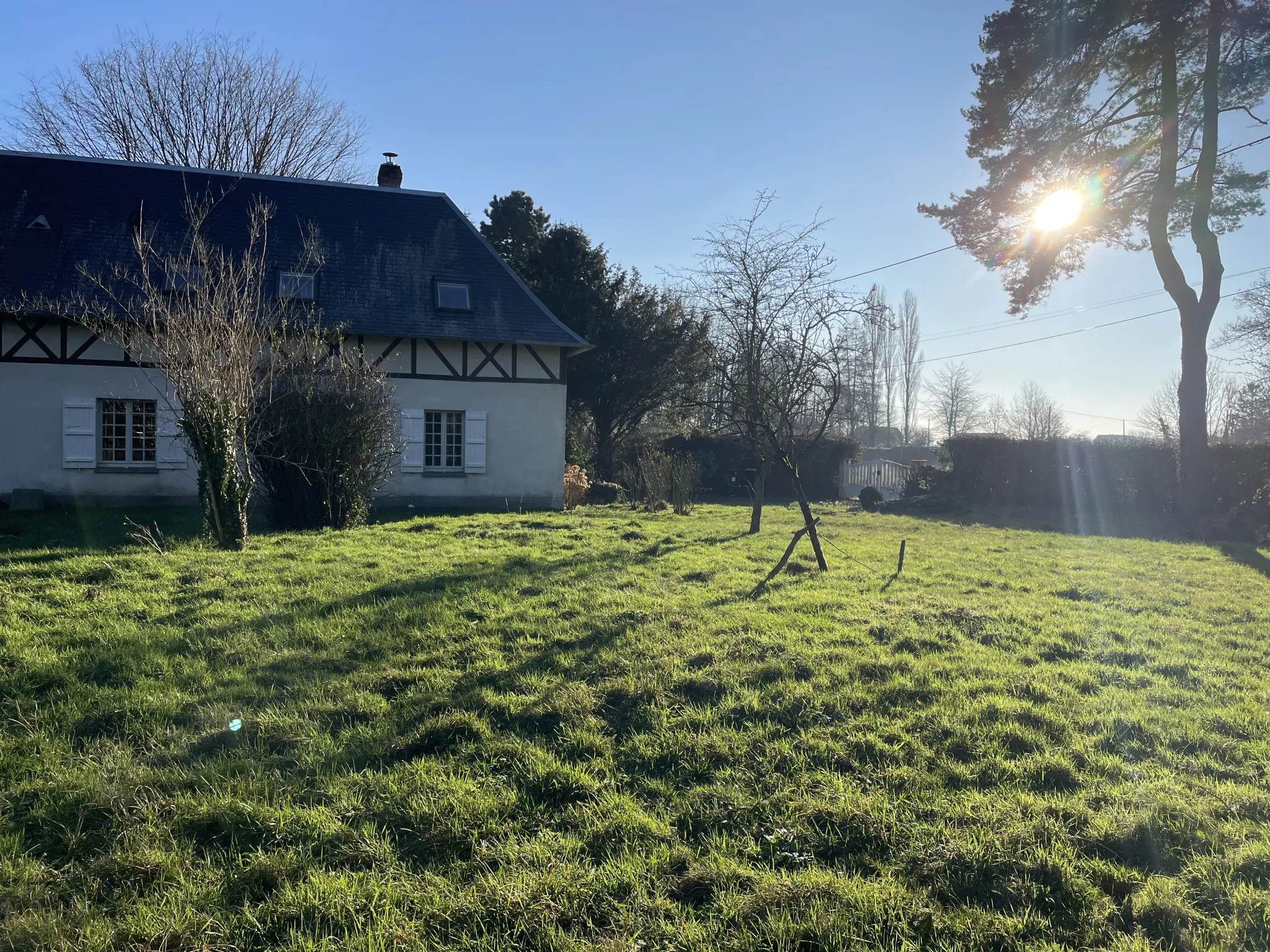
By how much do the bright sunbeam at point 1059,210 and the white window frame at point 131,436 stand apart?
56.5 ft

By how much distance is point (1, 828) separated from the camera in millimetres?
2777

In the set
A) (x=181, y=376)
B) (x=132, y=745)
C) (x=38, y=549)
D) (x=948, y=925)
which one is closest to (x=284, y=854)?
(x=132, y=745)

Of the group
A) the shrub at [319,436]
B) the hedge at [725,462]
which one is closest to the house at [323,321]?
the shrub at [319,436]

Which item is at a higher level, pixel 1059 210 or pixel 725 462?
pixel 1059 210

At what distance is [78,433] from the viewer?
13.0 metres

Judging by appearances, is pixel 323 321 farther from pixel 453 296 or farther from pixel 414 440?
pixel 414 440

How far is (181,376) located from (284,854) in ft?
22.9

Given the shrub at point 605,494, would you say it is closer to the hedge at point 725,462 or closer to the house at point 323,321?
the house at point 323,321

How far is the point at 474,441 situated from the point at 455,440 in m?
0.44

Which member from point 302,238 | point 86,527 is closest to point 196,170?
point 302,238

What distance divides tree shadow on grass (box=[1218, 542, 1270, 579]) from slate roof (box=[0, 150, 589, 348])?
1141 cm

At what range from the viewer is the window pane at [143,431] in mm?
13477

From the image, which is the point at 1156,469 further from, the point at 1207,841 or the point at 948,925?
the point at 948,925

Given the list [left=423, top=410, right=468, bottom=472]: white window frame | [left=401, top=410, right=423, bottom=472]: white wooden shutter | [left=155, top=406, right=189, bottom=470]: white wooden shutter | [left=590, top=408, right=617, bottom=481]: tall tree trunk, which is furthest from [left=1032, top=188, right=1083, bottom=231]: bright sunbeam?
[left=155, top=406, right=189, bottom=470]: white wooden shutter
